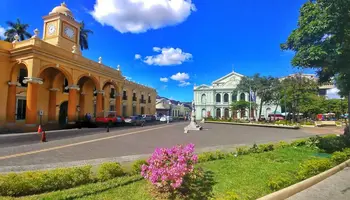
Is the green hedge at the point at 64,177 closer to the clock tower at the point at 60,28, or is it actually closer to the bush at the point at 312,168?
the bush at the point at 312,168

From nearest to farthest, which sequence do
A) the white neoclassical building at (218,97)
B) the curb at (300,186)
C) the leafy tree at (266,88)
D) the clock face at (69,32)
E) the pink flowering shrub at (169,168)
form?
1. the pink flowering shrub at (169,168)
2. the curb at (300,186)
3. the clock face at (69,32)
4. the leafy tree at (266,88)
5. the white neoclassical building at (218,97)

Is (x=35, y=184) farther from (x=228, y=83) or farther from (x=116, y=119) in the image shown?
(x=228, y=83)

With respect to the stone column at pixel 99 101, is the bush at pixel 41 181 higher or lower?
lower


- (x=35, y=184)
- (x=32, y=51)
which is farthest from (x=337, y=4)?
(x=32, y=51)

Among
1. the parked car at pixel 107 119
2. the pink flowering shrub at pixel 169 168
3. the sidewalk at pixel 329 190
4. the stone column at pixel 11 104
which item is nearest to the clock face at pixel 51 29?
the stone column at pixel 11 104

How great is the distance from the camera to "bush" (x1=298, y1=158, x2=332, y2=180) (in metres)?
6.12

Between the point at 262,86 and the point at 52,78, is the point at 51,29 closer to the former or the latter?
the point at 52,78

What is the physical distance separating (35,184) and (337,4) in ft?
38.9

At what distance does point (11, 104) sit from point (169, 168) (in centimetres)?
2196

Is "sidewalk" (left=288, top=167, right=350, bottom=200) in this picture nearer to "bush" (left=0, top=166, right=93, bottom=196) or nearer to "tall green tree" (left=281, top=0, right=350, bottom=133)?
"bush" (left=0, top=166, right=93, bottom=196)

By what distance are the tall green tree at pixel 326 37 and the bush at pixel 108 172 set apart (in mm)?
9062

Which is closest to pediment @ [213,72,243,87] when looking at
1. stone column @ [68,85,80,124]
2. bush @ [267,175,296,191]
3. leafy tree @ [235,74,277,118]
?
leafy tree @ [235,74,277,118]

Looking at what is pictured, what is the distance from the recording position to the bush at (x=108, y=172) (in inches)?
213

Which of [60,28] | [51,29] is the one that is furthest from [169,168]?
[51,29]
